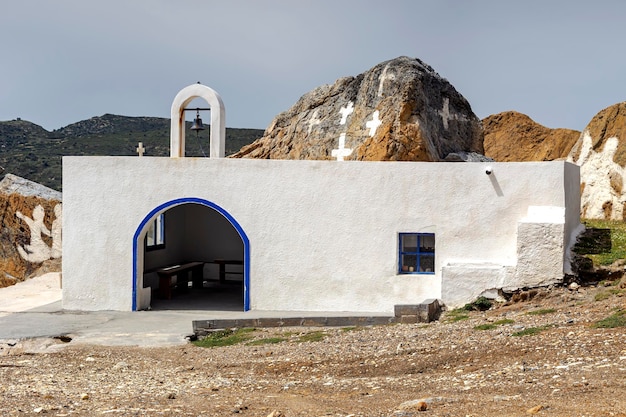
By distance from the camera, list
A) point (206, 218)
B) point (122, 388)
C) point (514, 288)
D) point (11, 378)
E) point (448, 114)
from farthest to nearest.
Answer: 1. point (448, 114)
2. point (206, 218)
3. point (514, 288)
4. point (11, 378)
5. point (122, 388)

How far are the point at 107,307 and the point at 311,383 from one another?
25.6 feet

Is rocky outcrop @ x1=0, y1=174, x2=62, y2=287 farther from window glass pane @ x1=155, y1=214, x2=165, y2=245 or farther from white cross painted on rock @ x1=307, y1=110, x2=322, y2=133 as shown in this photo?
white cross painted on rock @ x1=307, y1=110, x2=322, y2=133

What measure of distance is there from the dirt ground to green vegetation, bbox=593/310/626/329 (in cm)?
13

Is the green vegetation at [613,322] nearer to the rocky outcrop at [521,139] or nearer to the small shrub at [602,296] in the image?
the small shrub at [602,296]

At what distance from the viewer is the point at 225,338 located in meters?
12.1

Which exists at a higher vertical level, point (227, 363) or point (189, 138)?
point (189, 138)

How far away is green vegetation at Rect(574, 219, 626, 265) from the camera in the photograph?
1374 cm

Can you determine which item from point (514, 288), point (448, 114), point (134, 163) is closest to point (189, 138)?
point (448, 114)

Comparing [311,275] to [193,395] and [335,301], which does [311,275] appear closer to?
[335,301]

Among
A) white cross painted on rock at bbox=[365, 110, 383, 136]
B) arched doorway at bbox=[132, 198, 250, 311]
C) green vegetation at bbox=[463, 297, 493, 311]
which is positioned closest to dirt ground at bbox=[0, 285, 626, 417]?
green vegetation at bbox=[463, 297, 493, 311]

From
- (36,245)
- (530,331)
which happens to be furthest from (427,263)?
(36,245)

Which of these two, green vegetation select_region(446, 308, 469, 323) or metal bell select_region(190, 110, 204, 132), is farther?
metal bell select_region(190, 110, 204, 132)

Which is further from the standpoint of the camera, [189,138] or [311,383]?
[189,138]

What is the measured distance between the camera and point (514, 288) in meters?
13.3
